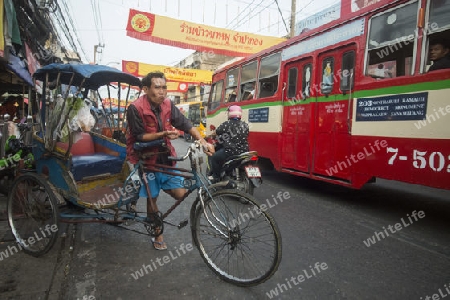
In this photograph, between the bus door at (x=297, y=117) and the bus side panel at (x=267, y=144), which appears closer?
the bus door at (x=297, y=117)

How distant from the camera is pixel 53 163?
3309 mm

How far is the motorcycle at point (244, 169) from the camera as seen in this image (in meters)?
4.63

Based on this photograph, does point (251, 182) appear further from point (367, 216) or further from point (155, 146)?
point (155, 146)

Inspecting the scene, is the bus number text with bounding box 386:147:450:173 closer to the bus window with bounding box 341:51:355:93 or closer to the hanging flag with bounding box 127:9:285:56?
the bus window with bounding box 341:51:355:93

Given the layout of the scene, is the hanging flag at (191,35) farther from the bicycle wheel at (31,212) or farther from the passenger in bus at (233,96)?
the bicycle wheel at (31,212)


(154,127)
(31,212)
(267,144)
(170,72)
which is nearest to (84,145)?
(31,212)

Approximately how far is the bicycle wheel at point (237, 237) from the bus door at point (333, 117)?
2.79 metres

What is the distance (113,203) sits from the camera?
3.05m

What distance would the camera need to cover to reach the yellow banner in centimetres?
2011

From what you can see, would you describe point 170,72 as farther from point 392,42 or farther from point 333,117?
point 392,42

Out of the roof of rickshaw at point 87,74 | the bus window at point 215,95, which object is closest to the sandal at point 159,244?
the roof of rickshaw at point 87,74

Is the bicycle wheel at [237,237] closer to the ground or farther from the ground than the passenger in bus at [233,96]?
closer to the ground

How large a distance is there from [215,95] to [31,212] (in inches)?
276

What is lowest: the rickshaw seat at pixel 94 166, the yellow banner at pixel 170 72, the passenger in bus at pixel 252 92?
the rickshaw seat at pixel 94 166
